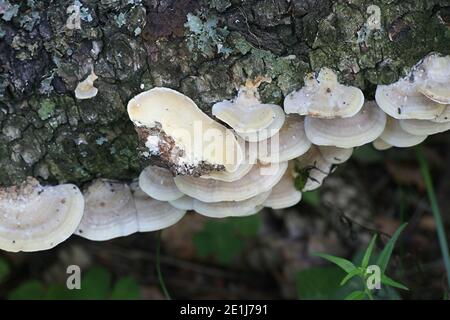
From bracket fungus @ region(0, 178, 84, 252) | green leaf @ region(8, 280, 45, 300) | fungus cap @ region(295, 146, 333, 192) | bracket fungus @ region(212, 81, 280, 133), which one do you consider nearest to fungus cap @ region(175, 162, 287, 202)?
bracket fungus @ region(212, 81, 280, 133)

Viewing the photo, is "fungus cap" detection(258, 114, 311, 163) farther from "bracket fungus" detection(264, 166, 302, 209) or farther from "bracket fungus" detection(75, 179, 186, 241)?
"bracket fungus" detection(75, 179, 186, 241)

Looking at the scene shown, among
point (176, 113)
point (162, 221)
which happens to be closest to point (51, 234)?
point (162, 221)

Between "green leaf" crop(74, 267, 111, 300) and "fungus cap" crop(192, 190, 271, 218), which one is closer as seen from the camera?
"fungus cap" crop(192, 190, 271, 218)

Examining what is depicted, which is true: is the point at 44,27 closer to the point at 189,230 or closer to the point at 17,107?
the point at 17,107

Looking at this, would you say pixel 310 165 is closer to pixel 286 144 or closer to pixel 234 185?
pixel 286 144

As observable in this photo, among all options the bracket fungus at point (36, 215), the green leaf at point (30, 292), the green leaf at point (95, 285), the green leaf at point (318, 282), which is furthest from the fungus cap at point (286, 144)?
the green leaf at point (30, 292)

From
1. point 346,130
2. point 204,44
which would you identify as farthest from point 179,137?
point 346,130
